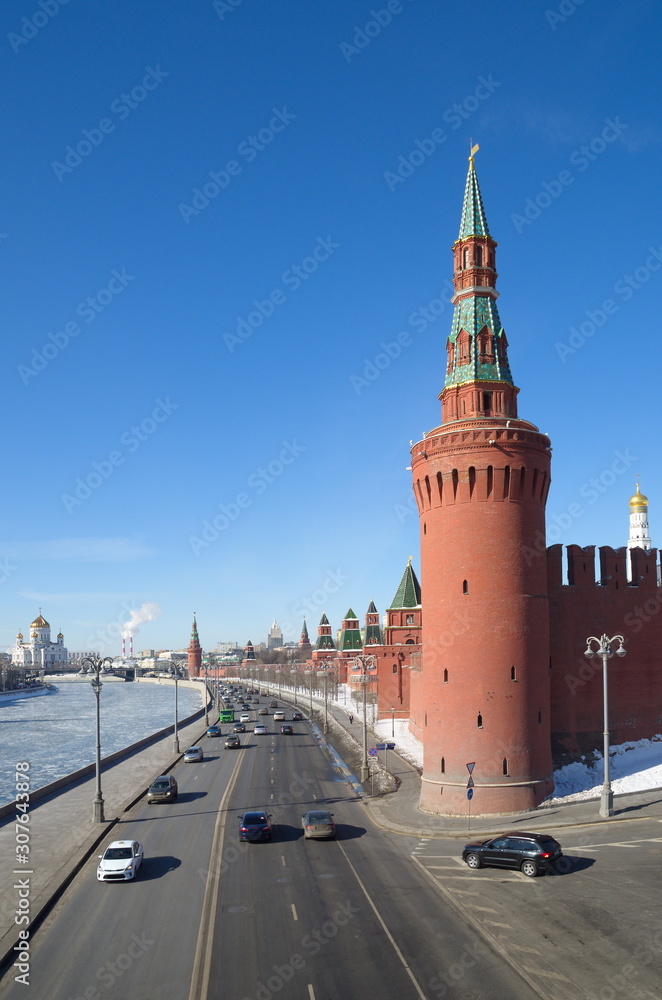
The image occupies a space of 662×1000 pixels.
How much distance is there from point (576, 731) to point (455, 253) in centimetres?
2350

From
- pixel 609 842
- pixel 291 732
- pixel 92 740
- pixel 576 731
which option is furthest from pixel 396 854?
pixel 92 740

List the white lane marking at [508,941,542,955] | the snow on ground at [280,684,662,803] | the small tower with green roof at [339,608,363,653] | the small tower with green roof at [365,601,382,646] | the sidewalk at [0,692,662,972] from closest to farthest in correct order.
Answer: the white lane marking at [508,941,542,955] → the sidewalk at [0,692,662,972] → the snow on ground at [280,684,662,803] → the small tower with green roof at [365,601,382,646] → the small tower with green roof at [339,608,363,653]

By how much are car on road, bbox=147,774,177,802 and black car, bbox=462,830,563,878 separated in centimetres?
1612

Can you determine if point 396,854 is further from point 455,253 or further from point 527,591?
point 455,253

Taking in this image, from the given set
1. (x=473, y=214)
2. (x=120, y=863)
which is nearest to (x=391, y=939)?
(x=120, y=863)

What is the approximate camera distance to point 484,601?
30766 millimetres

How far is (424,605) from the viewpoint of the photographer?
109ft

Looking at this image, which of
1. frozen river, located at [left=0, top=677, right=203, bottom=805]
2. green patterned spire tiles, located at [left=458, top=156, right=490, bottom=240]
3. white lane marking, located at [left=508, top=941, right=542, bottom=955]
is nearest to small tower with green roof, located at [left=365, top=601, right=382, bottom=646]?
frozen river, located at [left=0, top=677, right=203, bottom=805]

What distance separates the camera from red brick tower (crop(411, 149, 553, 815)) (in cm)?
2991

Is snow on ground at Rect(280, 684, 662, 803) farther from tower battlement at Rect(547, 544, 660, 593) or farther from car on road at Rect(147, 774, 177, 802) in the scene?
car on road at Rect(147, 774, 177, 802)

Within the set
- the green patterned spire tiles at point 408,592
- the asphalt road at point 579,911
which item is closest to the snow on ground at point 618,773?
the asphalt road at point 579,911

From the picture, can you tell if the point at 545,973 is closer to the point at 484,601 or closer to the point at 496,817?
the point at 496,817

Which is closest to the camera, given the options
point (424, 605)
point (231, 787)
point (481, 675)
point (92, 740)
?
point (481, 675)

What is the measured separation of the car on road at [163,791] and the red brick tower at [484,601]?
11585mm
